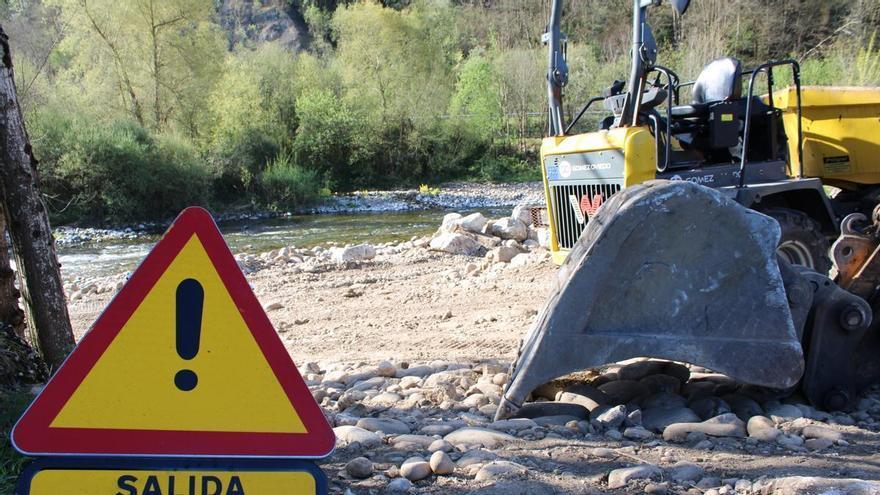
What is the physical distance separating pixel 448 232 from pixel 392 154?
25922 millimetres

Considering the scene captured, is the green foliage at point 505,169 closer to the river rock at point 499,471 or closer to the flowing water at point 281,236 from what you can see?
the flowing water at point 281,236

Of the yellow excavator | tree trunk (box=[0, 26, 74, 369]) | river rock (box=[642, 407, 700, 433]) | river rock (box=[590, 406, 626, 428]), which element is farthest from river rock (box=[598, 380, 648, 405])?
tree trunk (box=[0, 26, 74, 369])

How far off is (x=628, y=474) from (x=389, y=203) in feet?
93.2

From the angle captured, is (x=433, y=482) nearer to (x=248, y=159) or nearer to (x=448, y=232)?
(x=448, y=232)

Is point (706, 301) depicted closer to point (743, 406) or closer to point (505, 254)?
point (743, 406)

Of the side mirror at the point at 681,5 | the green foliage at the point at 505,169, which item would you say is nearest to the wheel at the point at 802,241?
the side mirror at the point at 681,5

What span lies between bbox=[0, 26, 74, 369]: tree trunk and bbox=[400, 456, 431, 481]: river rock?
242cm

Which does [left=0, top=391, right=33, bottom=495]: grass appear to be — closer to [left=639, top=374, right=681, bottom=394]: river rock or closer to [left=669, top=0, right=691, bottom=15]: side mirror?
[left=639, top=374, right=681, bottom=394]: river rock

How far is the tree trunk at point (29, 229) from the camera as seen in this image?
161 inches

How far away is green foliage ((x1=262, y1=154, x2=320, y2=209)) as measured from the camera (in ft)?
103

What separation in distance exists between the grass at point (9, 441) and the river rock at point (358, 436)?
133cm

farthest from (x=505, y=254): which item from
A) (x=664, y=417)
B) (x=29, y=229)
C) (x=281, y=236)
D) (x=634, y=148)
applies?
(x=281, y=236)

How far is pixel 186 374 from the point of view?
1.92 meters

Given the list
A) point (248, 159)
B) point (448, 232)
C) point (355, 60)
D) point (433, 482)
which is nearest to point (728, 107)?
point (433, 482)
